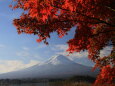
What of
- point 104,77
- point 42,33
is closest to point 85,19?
point 42,33

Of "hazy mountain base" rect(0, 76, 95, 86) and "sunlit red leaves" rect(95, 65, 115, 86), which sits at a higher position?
"hazy mountain base" rect(0, 76, 95, 86)

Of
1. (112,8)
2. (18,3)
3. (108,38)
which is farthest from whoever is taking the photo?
(108,38)

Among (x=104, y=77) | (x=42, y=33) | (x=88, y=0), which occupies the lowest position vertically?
(x=104, y=77)

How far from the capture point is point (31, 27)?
18.2m

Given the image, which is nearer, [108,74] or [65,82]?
[108,74]

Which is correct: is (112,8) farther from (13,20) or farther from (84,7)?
(13,20)

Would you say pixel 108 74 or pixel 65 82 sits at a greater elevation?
pixel 65 82

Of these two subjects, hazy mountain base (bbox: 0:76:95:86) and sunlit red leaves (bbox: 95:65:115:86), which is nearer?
sunlit red leaves (bbox: 95:65:115:86)

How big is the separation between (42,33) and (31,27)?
2.39ft

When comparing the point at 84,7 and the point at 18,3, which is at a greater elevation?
the point at 18,3

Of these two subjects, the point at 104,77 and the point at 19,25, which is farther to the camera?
the point at 104,77

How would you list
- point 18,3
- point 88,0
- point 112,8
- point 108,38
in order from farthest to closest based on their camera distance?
point 108,38 < point 18,3 < point 112,8 < point 88,0

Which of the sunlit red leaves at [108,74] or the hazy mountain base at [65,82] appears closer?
the sunlit red leaves at [108,74]

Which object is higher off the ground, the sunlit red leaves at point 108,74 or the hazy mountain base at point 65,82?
the hazy mountain base at point 65,82
